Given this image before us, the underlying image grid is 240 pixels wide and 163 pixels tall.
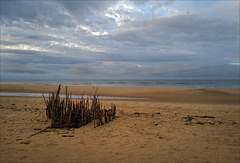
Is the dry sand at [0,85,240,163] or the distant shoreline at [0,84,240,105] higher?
the distant shoreline at [0,84,240,105]

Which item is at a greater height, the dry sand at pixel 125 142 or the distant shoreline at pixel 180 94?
the distant shoreline at pixel 180 94

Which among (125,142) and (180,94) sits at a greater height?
(180,94)

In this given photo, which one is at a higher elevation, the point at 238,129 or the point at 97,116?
the point at 97,116

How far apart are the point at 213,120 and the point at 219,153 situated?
122 inches

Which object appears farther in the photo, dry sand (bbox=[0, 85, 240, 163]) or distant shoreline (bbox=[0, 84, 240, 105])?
distant shoreline (bbox=[0, 84, 240, 105])

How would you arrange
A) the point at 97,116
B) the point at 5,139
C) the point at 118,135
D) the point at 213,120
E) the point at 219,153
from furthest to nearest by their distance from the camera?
the point at 213,120 → the point at 97,116 → the point at 118,135 → the point at 5,139 → the point at 219,153

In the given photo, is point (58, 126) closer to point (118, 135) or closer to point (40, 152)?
point (40, 152)

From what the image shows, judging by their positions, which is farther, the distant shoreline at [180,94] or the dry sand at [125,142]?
the distant shoreline at [180,94]

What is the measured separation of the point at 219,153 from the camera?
3.43 meters

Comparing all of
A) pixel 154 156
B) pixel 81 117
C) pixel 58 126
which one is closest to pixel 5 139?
pixel 58 126

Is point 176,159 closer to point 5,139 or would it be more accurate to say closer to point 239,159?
point 239,159

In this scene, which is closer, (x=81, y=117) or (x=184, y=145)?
(x=184, y=145)

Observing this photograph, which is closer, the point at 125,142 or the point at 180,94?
the point at 125,142

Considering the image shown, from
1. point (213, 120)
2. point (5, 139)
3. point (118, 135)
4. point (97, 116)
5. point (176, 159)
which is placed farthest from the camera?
point (213, 120)
